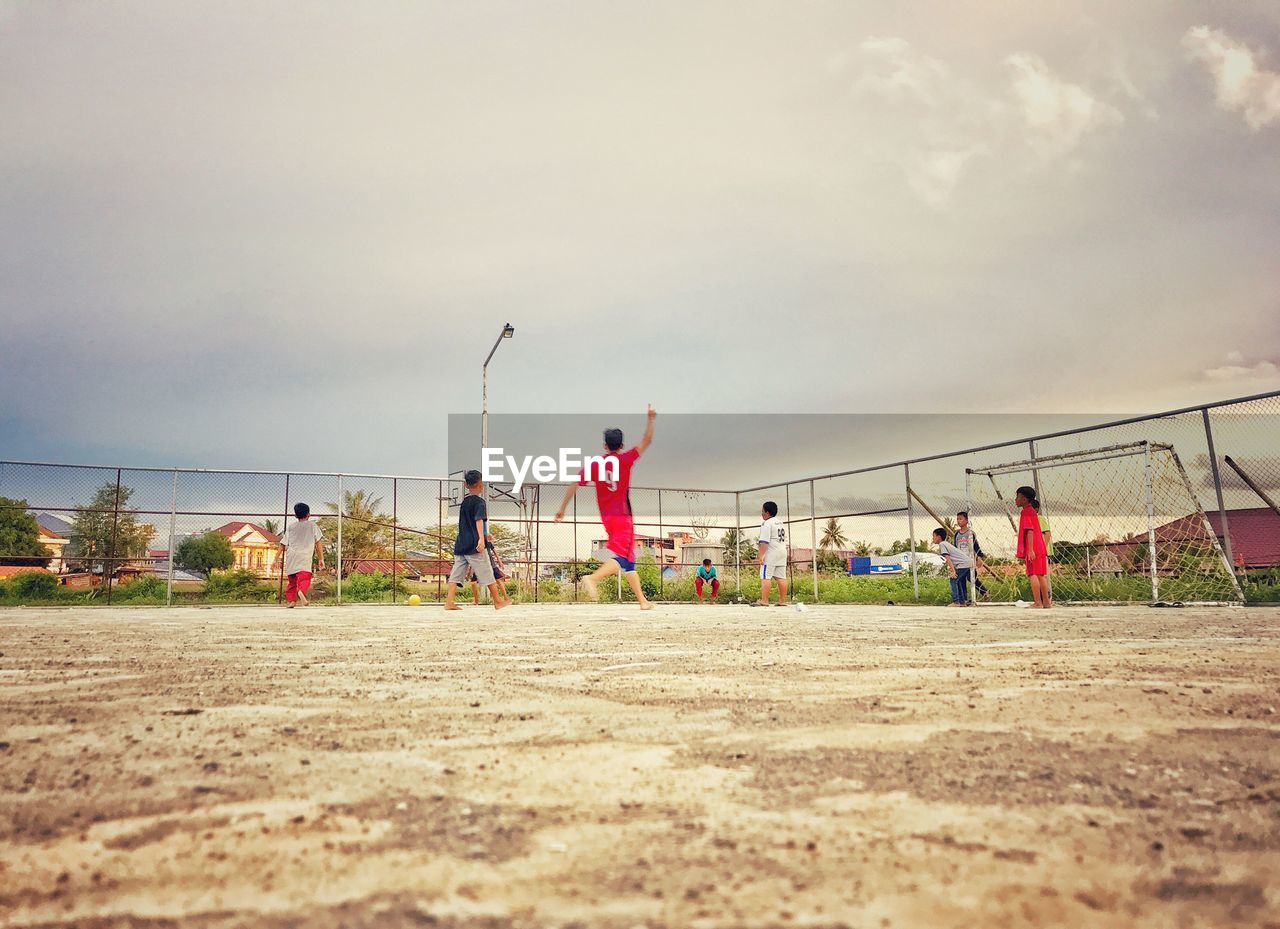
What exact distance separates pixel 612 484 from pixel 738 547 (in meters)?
12.2

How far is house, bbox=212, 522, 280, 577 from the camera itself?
52.3 feet

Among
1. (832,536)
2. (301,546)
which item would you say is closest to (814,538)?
(832,536)

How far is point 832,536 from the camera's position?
692 inches

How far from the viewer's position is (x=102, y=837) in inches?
55.6

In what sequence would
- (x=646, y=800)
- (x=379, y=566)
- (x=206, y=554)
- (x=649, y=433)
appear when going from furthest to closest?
1. (x=379, y=566)
2. (x=206, y=554)
3. (x=649, y=433)
4. (x=646, y=800)

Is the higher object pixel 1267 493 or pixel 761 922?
pixel 1267 493

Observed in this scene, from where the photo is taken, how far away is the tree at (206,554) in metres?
15.4

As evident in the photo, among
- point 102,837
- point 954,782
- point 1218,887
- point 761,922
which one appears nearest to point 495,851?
point 761,922

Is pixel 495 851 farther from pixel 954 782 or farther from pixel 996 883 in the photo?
pixel 954 782

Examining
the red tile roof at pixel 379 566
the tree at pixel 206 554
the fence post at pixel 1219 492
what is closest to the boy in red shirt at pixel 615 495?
the fence post at pixel 1219 492

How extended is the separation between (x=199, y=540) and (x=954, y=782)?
55.6 ft

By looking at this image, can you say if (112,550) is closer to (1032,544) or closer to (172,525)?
(172,525)

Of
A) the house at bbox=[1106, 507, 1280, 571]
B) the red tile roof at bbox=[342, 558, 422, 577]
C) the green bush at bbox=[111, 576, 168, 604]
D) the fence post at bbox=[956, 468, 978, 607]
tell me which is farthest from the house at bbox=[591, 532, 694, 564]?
the house at bbox=[1106, 507, 1280, 571]

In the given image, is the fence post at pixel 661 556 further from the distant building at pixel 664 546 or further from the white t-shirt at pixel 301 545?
the white t-shirt at pixel 301 545
